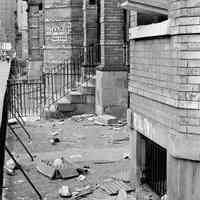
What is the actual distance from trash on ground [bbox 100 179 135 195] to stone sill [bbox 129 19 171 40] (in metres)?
2.31

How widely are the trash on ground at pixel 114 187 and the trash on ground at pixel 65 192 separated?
1.74ft

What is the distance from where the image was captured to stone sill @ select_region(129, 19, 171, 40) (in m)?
5.01

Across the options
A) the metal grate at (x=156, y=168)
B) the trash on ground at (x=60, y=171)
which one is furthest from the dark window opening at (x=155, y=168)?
the trash on ground at (x=60, y=171)

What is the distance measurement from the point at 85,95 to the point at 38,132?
298 cm

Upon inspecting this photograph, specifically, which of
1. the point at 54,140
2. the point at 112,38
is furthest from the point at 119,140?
the point at 112,38

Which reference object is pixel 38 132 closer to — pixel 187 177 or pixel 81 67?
pixel 81 67

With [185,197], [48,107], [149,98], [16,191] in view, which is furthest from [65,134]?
[185,197]

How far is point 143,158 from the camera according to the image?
21.6 ft

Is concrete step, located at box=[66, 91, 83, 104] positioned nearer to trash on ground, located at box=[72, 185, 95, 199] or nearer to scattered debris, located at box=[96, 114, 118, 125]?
scattered debris, located at box=[96, 114, 118, 125]

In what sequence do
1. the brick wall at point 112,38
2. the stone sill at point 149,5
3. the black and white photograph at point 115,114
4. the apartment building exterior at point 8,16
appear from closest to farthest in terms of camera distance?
the black and white photograph at point 115,114 → the stone sill at point 149,5 → the brick wall at point 112,38 → the apartment building exterior at point 8,16

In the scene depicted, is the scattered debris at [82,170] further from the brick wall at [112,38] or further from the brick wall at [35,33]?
the brick wall at [35,33]

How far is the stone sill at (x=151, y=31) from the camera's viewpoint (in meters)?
5.01

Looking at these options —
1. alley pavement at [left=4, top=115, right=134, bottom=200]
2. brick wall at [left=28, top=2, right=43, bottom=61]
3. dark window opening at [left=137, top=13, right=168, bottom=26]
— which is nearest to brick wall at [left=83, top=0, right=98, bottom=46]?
alley pavement at [left=4, top=115, right=134, bottom=200]

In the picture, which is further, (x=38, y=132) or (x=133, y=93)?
(x=38, y=132)
